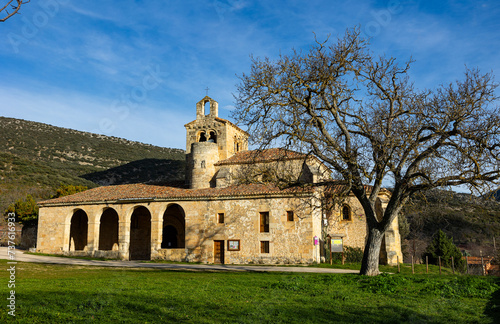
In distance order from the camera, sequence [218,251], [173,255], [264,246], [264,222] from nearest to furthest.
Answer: [264,246] < [264,222] < [218,251] < [173,255]

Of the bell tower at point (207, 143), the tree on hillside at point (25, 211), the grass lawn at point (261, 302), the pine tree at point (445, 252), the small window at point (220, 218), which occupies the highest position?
the bell tower at point (207, 143)

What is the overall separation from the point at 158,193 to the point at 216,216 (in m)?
5.95

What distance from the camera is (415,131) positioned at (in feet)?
48.5

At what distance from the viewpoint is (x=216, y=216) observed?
27.0 metres

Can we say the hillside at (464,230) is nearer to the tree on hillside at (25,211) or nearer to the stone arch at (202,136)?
the stone arch at (202,136)

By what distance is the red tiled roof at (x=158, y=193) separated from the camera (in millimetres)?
26578

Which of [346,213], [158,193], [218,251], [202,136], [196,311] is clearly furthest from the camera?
[202,136]

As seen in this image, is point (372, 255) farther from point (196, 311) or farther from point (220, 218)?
point (220, 218)

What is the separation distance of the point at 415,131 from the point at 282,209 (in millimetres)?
12436

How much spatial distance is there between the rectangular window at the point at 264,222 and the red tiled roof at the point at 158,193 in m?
1.46

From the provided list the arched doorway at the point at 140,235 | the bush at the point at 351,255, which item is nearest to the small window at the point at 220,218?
the bush at the point at 351,255

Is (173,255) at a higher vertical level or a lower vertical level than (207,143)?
lower

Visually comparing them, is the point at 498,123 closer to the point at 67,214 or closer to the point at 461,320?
the point at 461,320

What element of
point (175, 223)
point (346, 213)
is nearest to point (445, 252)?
point (346, 213)
